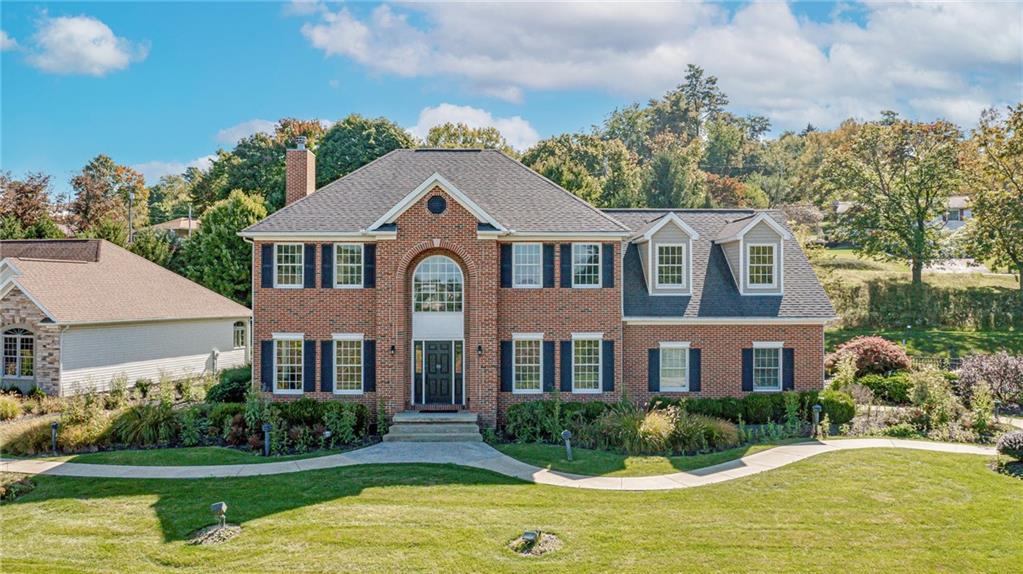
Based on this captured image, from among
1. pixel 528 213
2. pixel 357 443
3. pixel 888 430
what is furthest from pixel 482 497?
pixel 888 430

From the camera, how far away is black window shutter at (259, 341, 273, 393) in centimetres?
2025

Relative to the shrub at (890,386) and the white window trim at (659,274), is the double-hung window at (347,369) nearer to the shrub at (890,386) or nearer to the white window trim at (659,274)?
the white window trim at (659,274)

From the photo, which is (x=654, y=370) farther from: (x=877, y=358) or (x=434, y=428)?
(x=877, y=358)

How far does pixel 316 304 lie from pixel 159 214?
71654 mm

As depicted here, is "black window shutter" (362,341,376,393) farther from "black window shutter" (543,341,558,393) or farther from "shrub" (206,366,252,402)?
"black window shutter" (543,341,558,393)

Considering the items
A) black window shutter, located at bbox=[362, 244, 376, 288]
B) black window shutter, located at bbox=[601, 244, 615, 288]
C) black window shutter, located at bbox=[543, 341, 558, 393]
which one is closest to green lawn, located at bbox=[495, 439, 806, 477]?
black window shutter, located at bbox=[543, 341, 558, 393]

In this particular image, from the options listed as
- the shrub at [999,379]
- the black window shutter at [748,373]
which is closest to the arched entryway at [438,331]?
the black window shutter at [748,373]

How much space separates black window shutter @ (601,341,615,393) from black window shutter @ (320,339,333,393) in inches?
348

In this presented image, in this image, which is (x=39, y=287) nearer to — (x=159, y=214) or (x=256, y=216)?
(x=256, y=216)

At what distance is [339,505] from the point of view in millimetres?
12898

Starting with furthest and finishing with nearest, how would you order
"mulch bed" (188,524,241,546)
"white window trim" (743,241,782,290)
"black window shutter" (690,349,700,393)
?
"white window trim" (743,241,782,290) < "black window shutter" (690,349,700,393) < "mulch bed" (188,524,241,546)

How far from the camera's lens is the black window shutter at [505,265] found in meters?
20.5

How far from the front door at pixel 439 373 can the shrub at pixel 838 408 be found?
1195 centimetres

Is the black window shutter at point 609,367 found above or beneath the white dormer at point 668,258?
beneath
